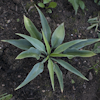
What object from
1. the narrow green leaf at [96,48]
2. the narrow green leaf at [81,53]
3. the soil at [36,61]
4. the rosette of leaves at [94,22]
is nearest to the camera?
the narrow green leaf at [81,53]

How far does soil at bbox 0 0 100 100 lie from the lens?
3.79ft

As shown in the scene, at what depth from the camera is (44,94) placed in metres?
1.19

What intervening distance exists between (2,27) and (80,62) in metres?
1.16

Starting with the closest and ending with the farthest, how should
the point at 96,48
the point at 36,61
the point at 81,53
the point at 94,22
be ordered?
the point at 81,53 < the point at 36,61 < the point at 96,48 < the point at 94,22

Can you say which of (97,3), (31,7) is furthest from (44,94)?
(97,3)

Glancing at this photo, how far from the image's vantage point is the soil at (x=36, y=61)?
1154 mm

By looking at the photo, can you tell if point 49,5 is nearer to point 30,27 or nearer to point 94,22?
point 30,27

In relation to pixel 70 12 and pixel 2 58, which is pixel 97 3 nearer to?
pixel 70 12

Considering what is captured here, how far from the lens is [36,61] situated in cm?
120

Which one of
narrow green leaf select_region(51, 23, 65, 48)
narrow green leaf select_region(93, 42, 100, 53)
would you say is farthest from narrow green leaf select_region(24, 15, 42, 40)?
narrow green leaf select_region(93, 42, 100, 53)

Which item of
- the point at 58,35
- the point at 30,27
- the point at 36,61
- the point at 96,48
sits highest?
the point at 30,27

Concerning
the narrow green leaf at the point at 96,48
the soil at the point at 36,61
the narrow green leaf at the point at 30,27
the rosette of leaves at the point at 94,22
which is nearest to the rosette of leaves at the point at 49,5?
the soil at the point at 36,61

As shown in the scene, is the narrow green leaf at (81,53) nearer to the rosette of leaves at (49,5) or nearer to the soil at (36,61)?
the soil at (36,61)

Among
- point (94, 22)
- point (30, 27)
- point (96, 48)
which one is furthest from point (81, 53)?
point (94, 22)
